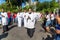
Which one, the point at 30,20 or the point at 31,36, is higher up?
the point at 30,20

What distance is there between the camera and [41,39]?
13.1 meters

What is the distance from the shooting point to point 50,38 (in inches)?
507

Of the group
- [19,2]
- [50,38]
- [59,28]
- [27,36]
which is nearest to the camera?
[59,28]

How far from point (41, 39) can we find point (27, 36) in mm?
1629

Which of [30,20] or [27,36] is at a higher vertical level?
[30,20]

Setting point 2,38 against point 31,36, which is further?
point 31,36

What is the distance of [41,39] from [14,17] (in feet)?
47.1

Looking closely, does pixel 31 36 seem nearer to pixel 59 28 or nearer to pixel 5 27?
pixel 5 27

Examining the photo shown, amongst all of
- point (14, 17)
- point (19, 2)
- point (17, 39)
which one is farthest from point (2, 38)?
point (19, 2)

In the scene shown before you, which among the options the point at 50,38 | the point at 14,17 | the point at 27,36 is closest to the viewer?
the point at 50,38

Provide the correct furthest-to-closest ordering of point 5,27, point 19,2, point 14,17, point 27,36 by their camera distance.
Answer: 1. point 19,2
2. point 14,17
3. point 5,27
4. point 27,36

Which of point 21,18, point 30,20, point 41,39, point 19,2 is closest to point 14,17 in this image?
point 21,18

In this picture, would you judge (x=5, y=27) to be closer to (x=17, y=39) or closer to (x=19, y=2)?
(x=17, y=39)

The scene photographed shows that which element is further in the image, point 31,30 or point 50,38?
point 31,30
